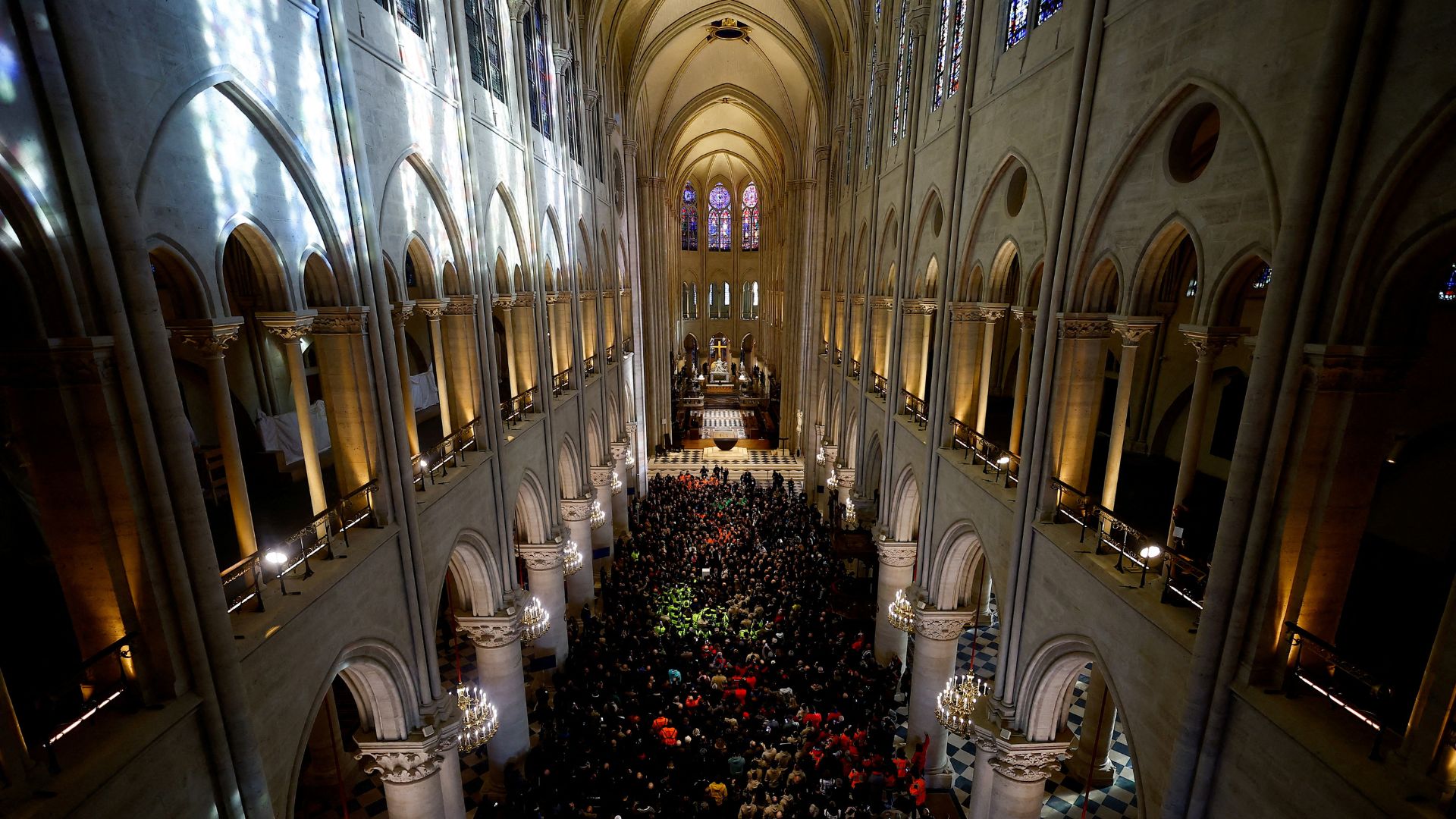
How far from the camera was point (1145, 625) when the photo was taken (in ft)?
19.1

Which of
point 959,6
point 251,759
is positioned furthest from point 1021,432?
point 251,759

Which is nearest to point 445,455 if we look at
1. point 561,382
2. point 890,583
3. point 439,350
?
point 439,350

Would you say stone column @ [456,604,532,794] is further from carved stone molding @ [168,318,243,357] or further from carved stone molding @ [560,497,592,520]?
carved stone molding @ [168,318,243,357]

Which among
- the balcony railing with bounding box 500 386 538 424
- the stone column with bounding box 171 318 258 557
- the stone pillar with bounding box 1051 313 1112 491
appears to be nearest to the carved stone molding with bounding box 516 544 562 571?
the balcony railing with bounding box 500 386 538 424

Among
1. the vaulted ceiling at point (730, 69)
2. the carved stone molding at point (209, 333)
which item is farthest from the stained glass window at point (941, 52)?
the carved stone molding at point (209, 333)

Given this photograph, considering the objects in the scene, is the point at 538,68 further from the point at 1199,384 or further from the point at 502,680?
the point at 1199,384

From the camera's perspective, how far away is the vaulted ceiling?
2188 centimetres

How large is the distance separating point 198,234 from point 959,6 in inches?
452

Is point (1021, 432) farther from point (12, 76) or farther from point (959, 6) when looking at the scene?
point (12, 76)

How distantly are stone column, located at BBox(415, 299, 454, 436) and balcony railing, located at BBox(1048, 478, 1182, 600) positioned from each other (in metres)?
8.52

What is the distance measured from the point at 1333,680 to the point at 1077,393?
143 inches

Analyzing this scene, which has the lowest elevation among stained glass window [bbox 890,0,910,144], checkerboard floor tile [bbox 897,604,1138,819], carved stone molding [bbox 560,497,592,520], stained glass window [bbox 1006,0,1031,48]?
checkerboard floor tile [bbox 897,604,1138,819]

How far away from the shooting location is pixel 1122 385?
7156 millimetres

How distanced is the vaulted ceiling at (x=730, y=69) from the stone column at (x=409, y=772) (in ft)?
66.3
